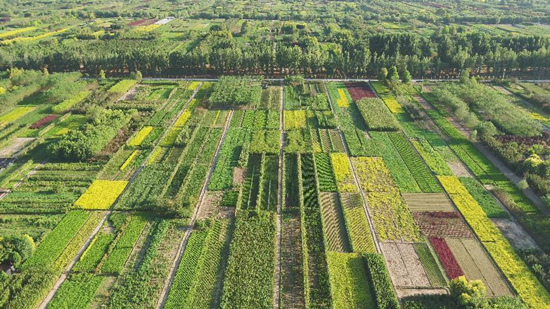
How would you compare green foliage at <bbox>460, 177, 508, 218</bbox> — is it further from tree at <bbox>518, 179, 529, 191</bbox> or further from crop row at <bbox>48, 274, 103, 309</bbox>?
crop row at <bbox>48, 274, 103, 309</bbox>

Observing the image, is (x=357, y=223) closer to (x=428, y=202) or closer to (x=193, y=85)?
(x=428, y=202)

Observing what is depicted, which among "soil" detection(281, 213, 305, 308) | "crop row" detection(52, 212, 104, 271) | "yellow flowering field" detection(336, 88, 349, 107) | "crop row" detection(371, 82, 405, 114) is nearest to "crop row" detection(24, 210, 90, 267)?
"crop row" detection(52, 212, 104, 271)

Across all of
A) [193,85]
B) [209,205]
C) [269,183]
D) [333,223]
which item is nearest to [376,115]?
[269,183]

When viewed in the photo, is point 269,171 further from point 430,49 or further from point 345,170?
point 430,49

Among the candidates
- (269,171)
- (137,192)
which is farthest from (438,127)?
(137,192)

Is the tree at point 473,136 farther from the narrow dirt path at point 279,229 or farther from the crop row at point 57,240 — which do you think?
the crop row at point 57,240
